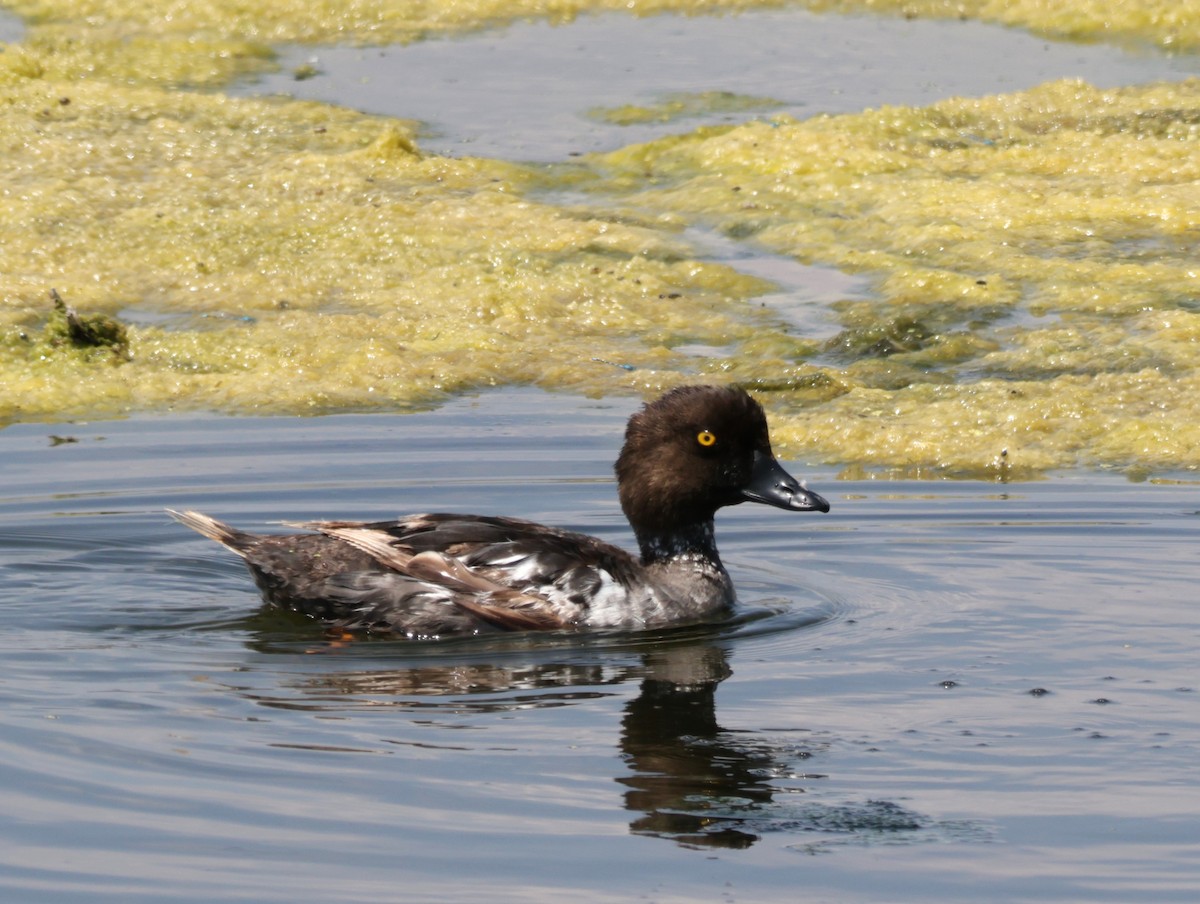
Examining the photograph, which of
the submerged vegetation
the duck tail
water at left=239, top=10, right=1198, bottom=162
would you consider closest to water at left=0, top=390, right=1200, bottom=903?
the duck tail

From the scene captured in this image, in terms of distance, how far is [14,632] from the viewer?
723 centimetres

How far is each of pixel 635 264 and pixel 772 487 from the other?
14.9ft

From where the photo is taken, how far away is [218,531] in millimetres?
7762

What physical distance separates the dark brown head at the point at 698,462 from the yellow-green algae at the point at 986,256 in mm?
1733

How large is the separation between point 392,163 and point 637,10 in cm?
703

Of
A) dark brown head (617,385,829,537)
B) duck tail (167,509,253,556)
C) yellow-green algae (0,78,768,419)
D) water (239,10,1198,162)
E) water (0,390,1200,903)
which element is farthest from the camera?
water (239,10,1198,162)

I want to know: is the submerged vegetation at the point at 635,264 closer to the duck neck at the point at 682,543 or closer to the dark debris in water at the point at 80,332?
the dark debris in water at the point at 80,332

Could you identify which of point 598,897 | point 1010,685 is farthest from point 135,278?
point 598,897

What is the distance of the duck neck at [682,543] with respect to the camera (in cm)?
794

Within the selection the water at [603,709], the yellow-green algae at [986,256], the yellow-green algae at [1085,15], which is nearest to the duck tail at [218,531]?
the water at [603,709]

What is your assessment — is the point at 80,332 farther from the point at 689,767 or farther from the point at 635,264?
the point at 689,767

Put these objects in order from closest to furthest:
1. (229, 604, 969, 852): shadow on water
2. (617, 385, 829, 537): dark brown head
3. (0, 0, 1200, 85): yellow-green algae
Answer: (229, 604, 969, 852): shadow on water < (617, 385, 829, 537): dark brown head < (0, 0, 1200, 85): yellow-green algae

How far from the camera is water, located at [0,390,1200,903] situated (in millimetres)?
5090

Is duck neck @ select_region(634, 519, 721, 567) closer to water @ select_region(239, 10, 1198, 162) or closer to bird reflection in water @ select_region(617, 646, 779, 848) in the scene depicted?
bird reflection in water @ select_region(617, 646, 779, 848)
